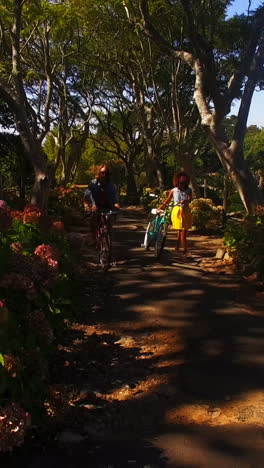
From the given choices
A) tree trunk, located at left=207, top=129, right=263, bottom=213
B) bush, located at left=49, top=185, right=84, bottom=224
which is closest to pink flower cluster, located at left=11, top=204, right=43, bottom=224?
tree trunk, located at left=207, top=129, right=263, bottom=213

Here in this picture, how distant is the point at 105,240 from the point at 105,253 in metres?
0.21

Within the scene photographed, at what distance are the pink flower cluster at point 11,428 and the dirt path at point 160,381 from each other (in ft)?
1.14

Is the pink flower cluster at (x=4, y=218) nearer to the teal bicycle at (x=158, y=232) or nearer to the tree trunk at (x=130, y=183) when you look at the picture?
the teal bicycle at (x=158, y=232)

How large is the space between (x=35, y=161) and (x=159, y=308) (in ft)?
17.1

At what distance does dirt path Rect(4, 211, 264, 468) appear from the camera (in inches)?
114

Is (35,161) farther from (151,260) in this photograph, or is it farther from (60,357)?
(60,357)

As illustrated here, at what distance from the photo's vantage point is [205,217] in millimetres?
13617

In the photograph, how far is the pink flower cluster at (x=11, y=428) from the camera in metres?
2.50

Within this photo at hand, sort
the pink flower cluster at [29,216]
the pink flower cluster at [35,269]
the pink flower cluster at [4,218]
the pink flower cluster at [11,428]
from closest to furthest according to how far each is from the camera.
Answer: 1. the pink flower cluster at [11,428]
2. the pink flower cluster at [35,269]
3. the pink flower cluster at [4,218]
4. the pink flower cluster at [29,216]

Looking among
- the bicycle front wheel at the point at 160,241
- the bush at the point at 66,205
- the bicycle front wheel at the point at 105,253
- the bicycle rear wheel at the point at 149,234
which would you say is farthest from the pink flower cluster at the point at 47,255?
the bush at the point at 66,205

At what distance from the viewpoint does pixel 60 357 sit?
4.41m

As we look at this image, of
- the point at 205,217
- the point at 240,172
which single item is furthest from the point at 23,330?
the point at 205,217

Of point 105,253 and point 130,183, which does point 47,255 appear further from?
point 130,183

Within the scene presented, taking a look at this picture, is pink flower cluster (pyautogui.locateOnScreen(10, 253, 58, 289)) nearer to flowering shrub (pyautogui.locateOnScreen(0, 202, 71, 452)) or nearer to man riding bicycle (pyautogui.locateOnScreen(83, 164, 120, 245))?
flowering shrub (pyautogui.locateOnScreen(0, 202, 71, 452))
